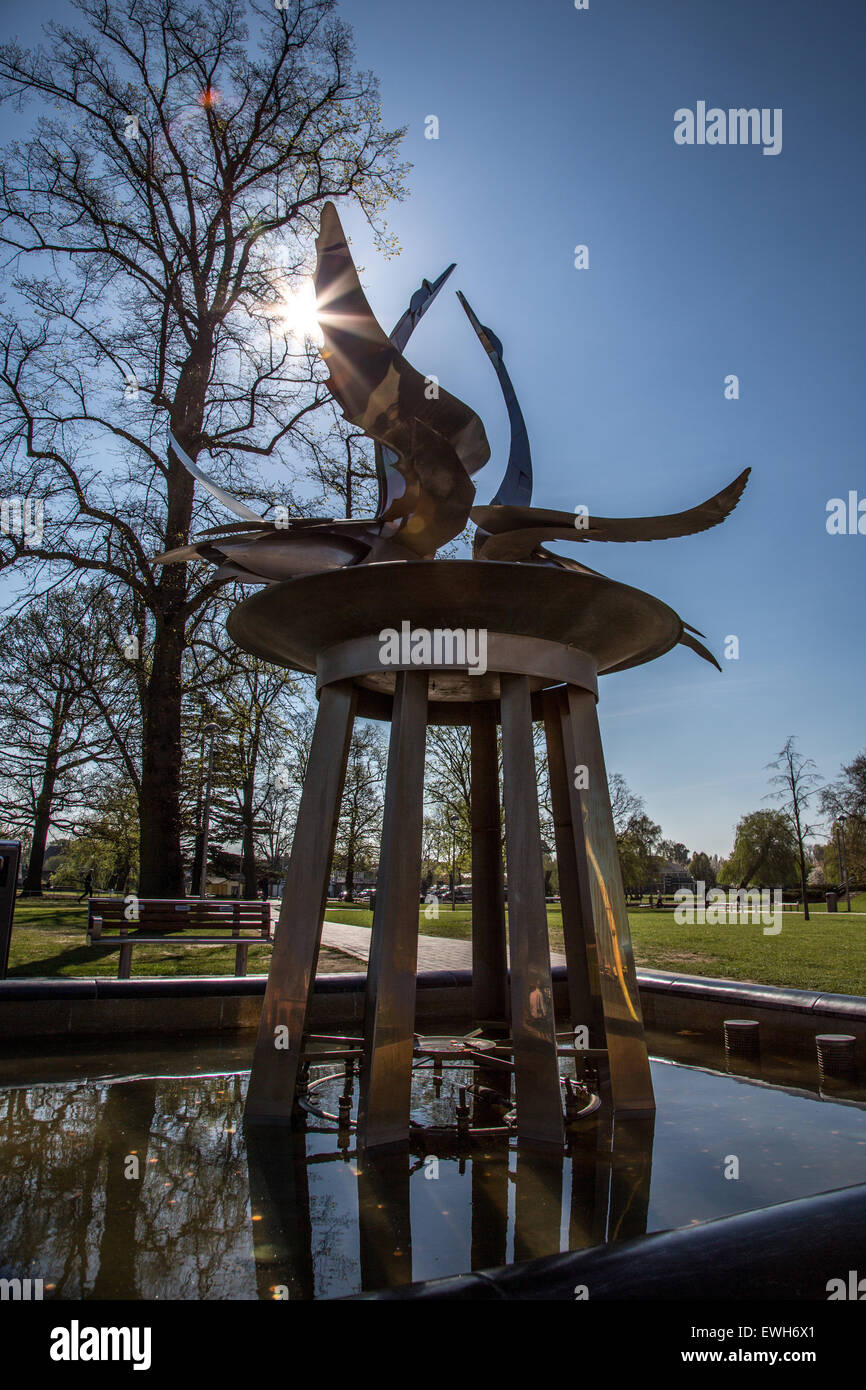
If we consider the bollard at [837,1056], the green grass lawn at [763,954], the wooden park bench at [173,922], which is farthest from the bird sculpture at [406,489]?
the green grass lawn at [763,954]

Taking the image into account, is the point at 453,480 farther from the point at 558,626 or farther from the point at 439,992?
the point at 439,992

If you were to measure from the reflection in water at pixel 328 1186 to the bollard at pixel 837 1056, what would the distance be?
2.22 ft

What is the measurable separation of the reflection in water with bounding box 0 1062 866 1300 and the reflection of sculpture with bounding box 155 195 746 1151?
44 centimetres

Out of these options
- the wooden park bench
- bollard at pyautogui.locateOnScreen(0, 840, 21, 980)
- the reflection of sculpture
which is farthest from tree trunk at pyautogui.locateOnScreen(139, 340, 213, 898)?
the reflection of sculpture

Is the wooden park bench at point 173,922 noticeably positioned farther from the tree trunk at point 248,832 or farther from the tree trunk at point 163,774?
the tree trunk at point 248,832

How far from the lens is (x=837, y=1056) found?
6.70m

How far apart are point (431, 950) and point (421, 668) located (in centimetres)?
1063

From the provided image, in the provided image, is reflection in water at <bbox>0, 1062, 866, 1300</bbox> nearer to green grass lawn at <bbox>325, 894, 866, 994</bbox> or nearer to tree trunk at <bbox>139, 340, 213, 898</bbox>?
green grass lawn at <bbox>325, 894, 866, 994</bbox>

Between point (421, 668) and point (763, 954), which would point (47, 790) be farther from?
point (421, 668)

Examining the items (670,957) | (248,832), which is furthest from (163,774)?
(248,832)

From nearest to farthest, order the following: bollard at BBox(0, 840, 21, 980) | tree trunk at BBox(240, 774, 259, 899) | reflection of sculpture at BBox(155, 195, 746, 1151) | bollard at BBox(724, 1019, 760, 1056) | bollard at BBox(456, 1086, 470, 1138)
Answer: reflection of sculpture at BBox(155, 195, 746, 1151) < bollard at BBox(456, 1086, 470, 1138) < bollard at BBox(724, 1019, 760, 1056) < bollard at BBox(0, 840, 21, 980) < tree trunk at BBox(240, 774, 259, 899)

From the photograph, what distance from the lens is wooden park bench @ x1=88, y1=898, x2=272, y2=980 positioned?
976 cm

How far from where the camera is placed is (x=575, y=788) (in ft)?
20.8
